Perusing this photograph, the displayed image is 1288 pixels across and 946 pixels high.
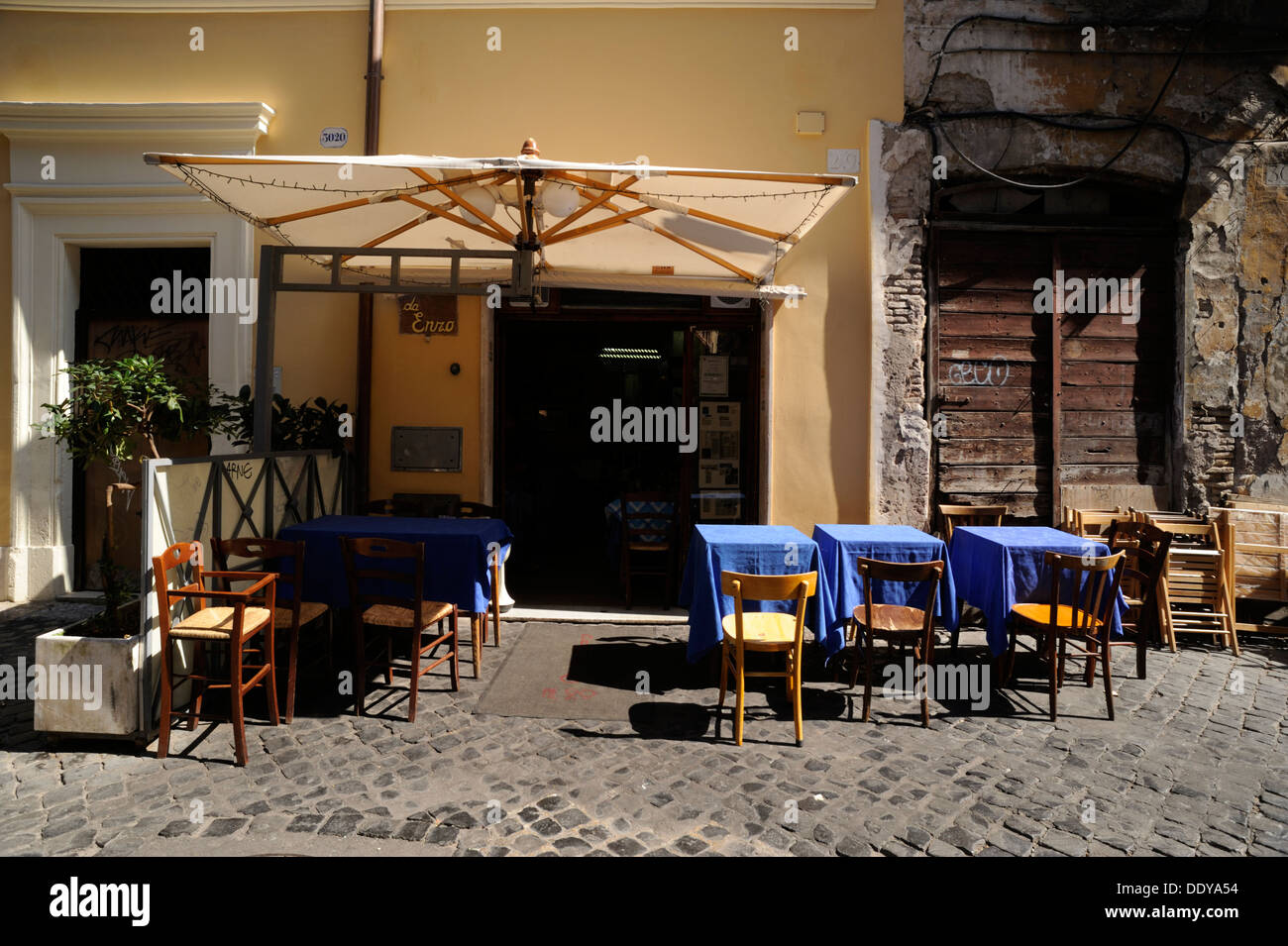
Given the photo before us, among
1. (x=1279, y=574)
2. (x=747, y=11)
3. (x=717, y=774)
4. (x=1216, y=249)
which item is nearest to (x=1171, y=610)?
(x=1279, y=574)

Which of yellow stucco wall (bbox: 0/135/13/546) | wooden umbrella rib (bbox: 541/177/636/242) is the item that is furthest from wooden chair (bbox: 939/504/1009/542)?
yellow stucco wall (bbox: 0/135/13/546)

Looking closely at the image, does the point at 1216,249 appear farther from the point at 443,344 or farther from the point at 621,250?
the point at 443,344

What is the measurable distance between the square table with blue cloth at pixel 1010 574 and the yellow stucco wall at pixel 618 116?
1630 millimetres

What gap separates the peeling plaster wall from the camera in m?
6.25

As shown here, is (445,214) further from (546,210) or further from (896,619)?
(896,619)

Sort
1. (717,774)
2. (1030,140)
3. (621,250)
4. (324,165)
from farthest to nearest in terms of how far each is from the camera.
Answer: (1030,140) → (621,250) → (324,165) → (717,774)

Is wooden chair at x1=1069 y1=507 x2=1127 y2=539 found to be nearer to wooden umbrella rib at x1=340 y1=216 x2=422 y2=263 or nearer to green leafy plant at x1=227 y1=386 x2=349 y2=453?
wooden umbrella rib at x1=340 y1=216 x2=422 y2=263

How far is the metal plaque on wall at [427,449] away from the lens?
643 centimetres

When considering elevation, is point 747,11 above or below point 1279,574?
above

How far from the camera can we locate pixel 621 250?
18.8 ft

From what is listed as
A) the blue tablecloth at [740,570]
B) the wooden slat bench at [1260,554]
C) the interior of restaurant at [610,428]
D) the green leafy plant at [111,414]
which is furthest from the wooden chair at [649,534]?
the wooden slat bench at [1260,554]

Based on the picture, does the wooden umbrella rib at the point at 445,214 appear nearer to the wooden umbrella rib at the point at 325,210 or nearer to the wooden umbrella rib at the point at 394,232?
the wooden umbrella rib at the point at 325,210
